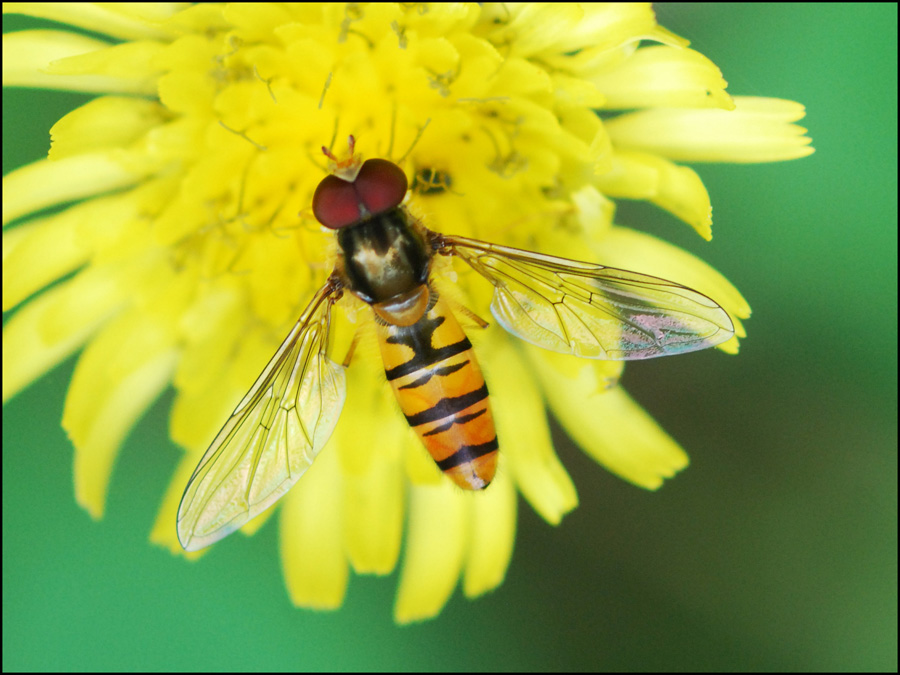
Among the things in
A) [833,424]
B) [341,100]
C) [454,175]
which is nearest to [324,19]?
[341,100]

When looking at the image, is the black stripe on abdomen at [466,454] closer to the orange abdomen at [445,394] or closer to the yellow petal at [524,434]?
the orange abdomen at [445,394]

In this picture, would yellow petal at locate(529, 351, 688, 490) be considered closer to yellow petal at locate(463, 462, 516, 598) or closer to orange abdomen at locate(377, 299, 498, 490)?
yellow petal at locate(463, 462, 516, 598)

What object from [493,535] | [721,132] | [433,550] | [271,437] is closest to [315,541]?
[433,550]

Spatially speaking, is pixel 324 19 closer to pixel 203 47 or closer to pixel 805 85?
pixel 203 47

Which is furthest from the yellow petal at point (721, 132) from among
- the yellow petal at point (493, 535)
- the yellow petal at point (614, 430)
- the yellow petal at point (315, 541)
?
the yellow petal at point (315, 541)

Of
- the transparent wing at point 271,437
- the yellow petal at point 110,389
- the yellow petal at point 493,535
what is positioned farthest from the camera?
the yellow petal at point 493,535

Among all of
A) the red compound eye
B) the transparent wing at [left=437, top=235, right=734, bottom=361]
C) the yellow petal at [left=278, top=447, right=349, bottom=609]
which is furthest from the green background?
the red compound eye

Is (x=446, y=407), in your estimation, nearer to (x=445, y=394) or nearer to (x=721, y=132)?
(x=445, y=394)
